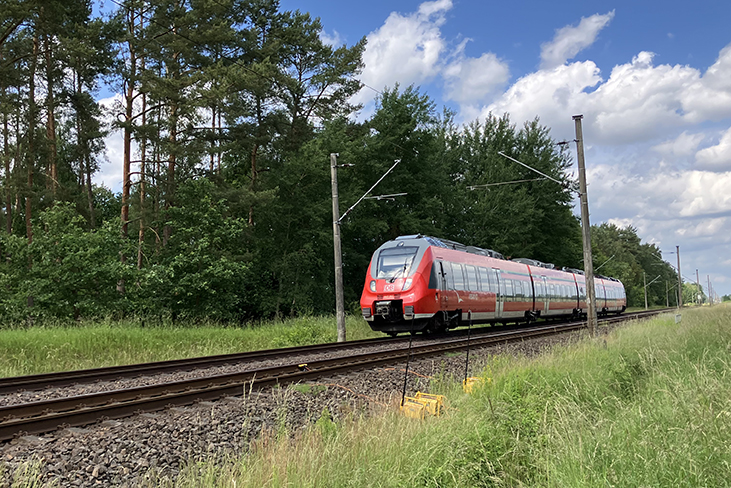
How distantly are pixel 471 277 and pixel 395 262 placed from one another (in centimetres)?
394

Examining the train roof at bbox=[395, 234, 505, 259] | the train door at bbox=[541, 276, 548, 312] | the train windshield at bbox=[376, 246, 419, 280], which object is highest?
the train roof at bbox=[395, 234, 505, 259]

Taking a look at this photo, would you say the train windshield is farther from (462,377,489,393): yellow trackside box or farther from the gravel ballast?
(462,377,489,393): yellow trackside box

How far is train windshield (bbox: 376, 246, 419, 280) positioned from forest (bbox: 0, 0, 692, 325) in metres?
5.19

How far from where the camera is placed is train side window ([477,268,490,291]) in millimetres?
21734

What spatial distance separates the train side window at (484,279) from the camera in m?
21.7

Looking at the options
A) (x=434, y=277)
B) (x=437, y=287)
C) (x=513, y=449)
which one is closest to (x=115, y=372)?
(x=513, y=449)

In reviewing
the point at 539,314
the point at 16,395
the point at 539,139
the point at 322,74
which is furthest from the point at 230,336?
the point at 539,139

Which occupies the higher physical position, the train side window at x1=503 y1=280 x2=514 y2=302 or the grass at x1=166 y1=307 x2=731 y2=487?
the train side window at x1=503 y1=280 x2=514 y2=302

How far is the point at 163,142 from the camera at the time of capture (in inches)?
996

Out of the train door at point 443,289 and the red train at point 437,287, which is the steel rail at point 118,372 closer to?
the red train at point 437,287

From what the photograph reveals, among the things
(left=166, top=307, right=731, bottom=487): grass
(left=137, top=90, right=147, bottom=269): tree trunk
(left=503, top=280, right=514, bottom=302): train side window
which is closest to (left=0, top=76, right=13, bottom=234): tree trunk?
(left=137, top=90, right=147, bottom=269): tree trunk

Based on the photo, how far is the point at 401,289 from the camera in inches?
698

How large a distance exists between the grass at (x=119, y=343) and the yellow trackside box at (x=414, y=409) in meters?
9.22

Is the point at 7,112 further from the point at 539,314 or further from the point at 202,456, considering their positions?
the point at 539,314
